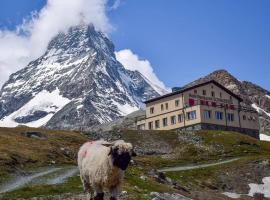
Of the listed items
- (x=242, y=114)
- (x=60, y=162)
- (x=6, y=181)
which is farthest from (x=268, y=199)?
(x=242, y=114)

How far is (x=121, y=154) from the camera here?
26.6 m

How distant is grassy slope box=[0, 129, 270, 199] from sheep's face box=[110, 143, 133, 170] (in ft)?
57.9

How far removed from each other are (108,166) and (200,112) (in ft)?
352

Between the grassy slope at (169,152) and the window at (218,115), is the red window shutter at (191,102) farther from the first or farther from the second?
the grassy slope at (169,152)

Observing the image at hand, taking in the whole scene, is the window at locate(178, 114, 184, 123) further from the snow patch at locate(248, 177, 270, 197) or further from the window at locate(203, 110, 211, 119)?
the snow patch at locate(248, 177, 270, 197)

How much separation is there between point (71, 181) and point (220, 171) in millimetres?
36491

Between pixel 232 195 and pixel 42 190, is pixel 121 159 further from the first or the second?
pixel 232 195

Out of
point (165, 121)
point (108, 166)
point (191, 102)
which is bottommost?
point (108, 166)

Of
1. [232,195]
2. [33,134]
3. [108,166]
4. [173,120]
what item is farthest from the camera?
[173,120]

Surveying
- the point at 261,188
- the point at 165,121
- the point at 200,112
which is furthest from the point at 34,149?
the point at 165,121

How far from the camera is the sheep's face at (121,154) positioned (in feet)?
86.6

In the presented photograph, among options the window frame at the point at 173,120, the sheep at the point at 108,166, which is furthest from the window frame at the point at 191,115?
the sheep at the point at 108,166

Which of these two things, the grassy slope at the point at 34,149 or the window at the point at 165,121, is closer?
the grassy slope at the point at 34,149

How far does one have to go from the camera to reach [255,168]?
8356 centimetres
